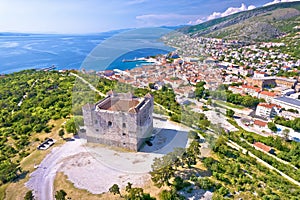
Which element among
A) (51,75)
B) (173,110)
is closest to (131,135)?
(173,110)

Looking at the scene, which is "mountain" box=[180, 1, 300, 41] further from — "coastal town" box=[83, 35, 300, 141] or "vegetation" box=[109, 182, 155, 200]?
"vegetation" box=[109, 182, 155, 200]

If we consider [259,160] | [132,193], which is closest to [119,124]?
[132,193]

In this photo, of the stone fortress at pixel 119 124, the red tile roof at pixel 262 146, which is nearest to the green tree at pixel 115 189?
the stone fortress at pixel 119 124

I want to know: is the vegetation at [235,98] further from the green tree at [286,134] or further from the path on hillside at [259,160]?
the path on hillside at [259,160]

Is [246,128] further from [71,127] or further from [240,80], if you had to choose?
[240,80]

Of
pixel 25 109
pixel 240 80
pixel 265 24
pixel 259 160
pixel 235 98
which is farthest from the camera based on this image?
pixel 265 24

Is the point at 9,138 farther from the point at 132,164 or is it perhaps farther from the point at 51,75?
the point at 51,75
